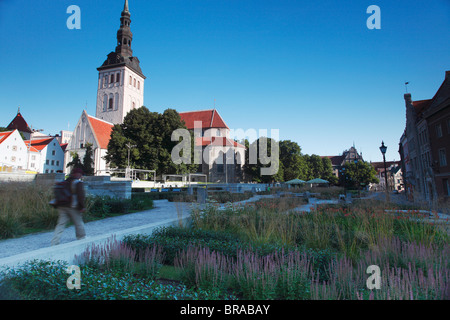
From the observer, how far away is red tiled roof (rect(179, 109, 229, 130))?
56969mm

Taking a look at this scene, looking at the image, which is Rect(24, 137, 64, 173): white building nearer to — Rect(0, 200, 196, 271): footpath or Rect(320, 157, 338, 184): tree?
Rect(0, 200, 196, 271): footpath

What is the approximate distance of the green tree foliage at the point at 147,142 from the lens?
1404 inches

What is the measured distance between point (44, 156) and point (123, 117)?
28.9 metres

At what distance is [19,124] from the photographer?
73.4 meters

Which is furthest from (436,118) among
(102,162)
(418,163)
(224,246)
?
(102,162)

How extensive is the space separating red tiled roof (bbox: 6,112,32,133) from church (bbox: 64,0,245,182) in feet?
113

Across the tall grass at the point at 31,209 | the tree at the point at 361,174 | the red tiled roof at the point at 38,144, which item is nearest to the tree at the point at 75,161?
the red tiled roof at the point at 38,144

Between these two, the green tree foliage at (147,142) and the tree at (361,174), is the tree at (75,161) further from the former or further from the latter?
the tree at (361,174)

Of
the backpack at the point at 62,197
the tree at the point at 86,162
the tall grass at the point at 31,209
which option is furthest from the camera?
the tree at the point at 86,162

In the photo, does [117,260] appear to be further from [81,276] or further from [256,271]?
[256,271]

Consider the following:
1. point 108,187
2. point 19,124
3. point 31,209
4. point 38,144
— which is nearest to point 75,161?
point 38,144

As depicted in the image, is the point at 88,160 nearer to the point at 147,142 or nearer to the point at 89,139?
the point at 89,139

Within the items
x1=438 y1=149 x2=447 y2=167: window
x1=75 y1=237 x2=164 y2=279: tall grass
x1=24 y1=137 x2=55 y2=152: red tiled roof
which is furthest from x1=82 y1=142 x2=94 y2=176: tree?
x1=438 y1=149 x2=447 y2=167: window

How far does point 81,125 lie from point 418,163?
6068 centimetres
